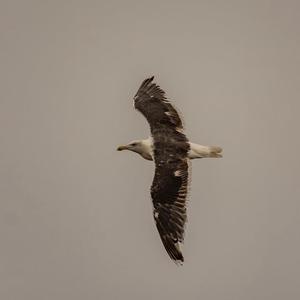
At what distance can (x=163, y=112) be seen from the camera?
26281mm

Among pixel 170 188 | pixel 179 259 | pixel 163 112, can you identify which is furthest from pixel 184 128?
pixel 179 259

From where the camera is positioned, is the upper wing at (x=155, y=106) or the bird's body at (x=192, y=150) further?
the upper wing at (x=155, y=106)

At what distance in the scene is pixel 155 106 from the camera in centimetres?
2653

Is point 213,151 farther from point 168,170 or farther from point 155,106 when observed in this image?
point 155,106

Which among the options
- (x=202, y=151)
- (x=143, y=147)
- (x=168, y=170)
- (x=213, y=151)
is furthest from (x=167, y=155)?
(x=213, y=151)

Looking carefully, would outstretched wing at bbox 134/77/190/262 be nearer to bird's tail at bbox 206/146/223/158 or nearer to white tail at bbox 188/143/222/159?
white tail at bbox 188/143/222/159

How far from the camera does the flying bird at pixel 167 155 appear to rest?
Result: 23406 millimetres

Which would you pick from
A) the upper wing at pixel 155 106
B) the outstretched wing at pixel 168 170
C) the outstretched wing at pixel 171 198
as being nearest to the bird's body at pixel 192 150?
the outstretched wing at pixel 168 170

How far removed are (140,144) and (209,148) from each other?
1.98 meters

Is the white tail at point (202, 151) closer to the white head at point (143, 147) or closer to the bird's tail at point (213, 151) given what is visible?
the bird's tail at point (213, 151)

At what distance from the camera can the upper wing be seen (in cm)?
2595

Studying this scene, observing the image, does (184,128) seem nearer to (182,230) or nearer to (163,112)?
(163,112)

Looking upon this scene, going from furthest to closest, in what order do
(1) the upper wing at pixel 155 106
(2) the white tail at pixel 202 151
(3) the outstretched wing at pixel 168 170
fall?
1. (1) the upper wing at pixel 155 106
2. (2) the white tail at pixel 202 151
3. (3) the outstretched wing at pixel 168 170

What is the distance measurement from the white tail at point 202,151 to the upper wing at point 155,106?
3.40ft
